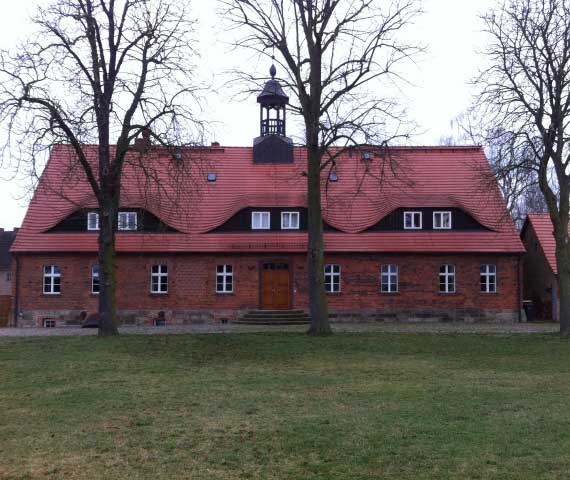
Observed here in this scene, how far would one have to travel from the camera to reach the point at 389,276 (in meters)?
31.7

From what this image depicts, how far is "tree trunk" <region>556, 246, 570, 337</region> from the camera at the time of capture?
2244 cm

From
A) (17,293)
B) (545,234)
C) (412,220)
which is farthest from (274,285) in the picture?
(545,234)

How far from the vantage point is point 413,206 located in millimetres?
32469

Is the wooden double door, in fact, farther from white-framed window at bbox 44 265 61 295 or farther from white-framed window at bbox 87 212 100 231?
white-framed window at bbox 44 265 61 295

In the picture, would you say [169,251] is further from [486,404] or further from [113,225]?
[486,404]

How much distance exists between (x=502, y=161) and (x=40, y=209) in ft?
68.3

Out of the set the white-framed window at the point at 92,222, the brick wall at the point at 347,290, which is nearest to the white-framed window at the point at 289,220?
the brick wall at the point at 347,290

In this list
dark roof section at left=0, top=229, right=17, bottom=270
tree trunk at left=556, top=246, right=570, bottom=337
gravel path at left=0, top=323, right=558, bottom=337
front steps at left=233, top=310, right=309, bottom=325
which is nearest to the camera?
tree trunk at left=556, top=246, right=570, bottom=337

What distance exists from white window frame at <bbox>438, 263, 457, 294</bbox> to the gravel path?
2.02m

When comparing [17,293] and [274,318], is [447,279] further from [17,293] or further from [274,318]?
[17,293]

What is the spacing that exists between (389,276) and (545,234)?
31.4 feet

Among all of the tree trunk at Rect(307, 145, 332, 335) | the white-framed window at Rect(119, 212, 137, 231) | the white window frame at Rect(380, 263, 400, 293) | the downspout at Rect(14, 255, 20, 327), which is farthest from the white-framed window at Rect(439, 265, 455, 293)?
the downspout at Rect(14, 255, 20, 327)

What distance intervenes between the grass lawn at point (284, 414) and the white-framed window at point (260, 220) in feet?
47.7

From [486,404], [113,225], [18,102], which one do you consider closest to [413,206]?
[113,225]
